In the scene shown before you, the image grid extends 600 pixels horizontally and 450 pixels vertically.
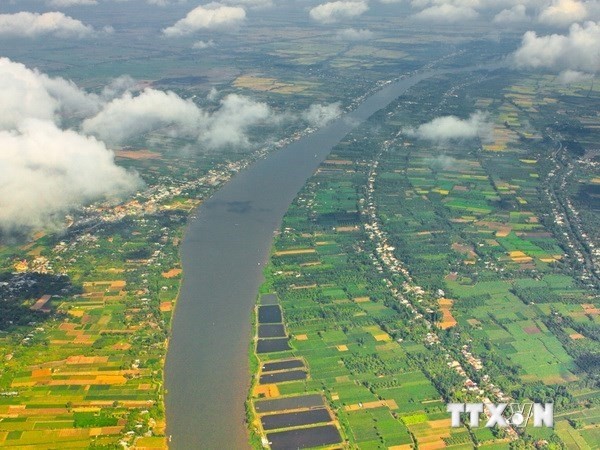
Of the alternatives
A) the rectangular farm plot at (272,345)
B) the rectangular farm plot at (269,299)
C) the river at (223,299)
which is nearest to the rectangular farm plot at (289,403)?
the river at (223,299)

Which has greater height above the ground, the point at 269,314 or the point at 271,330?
the point at 269,314

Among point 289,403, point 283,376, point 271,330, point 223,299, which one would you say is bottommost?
point 289,403

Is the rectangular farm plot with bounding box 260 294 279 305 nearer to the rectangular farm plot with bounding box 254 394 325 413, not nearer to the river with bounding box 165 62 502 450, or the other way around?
the river with bounding box 165 62 502 450

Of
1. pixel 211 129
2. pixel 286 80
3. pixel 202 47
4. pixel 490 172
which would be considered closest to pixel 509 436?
pixel 490 172

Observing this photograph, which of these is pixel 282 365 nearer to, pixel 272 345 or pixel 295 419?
pixel 272 345

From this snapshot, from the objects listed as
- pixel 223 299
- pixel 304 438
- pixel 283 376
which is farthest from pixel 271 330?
pixel 304 438

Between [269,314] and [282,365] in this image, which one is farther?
[269,314]

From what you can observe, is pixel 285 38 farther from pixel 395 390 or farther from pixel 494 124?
pixel 395 390
